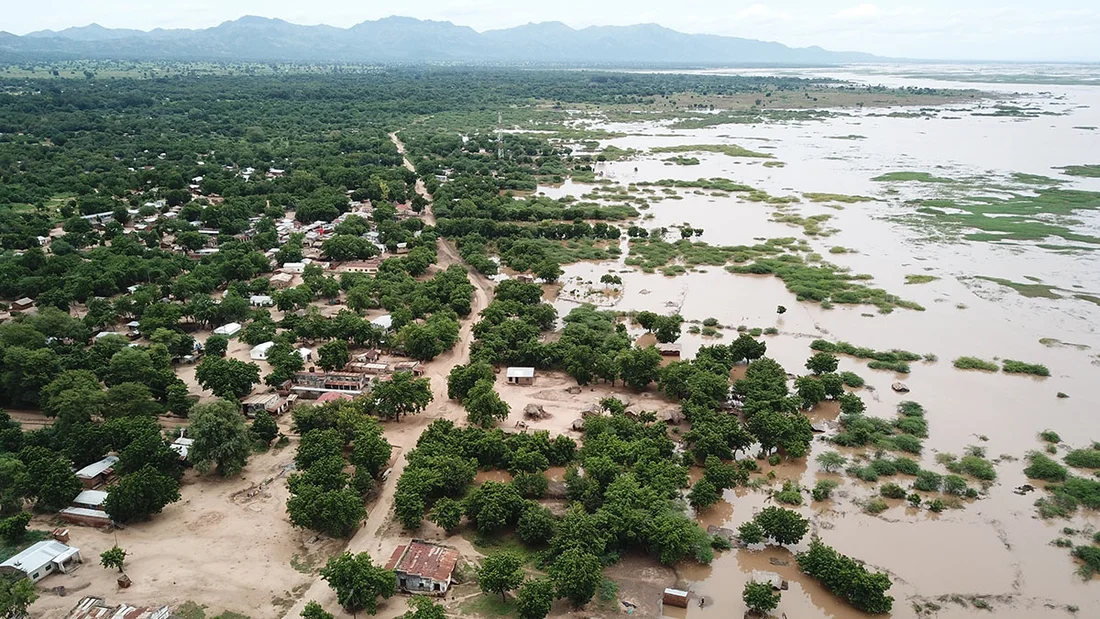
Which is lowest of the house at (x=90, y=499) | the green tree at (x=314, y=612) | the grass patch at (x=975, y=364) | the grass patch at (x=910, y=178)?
the house at (x=90, y=499)

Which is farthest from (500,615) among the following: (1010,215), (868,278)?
(1010,215)

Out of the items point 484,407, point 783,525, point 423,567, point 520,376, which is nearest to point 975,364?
point 783,525

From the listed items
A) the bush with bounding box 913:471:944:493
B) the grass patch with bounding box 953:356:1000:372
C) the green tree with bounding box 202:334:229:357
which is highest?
the green tree with bounding box 202:334:229:357

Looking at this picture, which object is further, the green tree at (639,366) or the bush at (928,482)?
the green tree at (639,366)

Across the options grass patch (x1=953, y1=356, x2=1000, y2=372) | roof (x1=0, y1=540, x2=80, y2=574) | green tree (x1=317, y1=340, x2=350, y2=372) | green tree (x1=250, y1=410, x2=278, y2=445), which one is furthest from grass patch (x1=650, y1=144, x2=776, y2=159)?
roof (x1=0, y1=540, x2=80, y2=574)

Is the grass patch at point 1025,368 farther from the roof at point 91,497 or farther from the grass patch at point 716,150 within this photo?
the grass patch at point 716,150

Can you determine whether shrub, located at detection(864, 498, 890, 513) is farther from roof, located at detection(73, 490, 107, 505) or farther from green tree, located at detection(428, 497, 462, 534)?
roof, located at detection(73, 490, 107, 505)

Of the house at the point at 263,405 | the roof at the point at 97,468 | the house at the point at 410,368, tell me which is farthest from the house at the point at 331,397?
the roof at the point at 97,468

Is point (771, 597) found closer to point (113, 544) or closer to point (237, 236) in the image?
point (113, 544)
